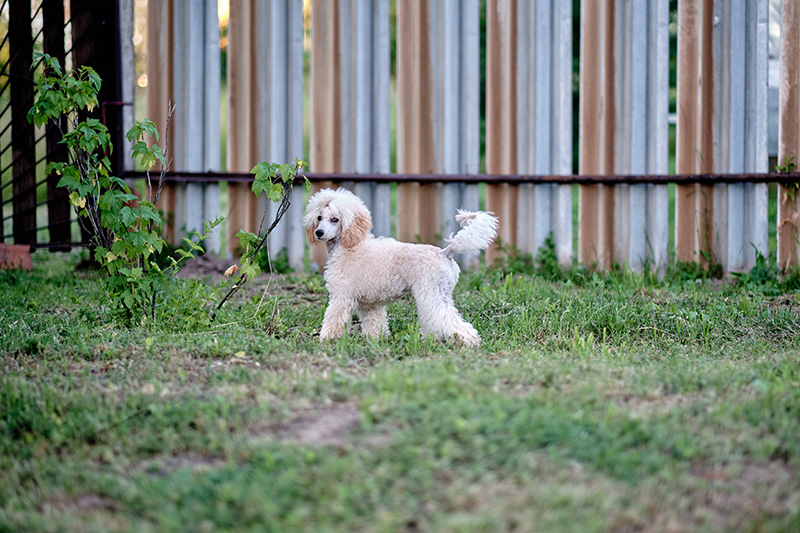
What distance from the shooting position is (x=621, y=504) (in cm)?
236

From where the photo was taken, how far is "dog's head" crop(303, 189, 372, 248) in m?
4.55

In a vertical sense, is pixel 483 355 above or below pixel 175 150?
below

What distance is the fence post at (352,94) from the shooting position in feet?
23.4

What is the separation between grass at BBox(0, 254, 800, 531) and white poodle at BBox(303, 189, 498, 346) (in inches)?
6.4

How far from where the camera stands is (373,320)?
4766mm

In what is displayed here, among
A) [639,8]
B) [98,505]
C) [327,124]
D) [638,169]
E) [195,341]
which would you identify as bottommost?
[98,505]

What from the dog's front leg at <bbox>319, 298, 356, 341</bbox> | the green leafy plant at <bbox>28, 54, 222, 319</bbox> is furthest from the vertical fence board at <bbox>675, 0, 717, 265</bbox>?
the green leafy plant at <bbox>28, 54, 222, 319</bbox>

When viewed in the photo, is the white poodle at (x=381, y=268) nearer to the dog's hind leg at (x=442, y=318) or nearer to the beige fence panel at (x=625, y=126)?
the dog's hind leg at (x=442, y=318)

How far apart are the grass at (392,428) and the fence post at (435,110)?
Answer: 2.50 m

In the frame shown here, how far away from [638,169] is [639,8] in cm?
141

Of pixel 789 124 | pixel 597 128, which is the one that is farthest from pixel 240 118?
pixel 789 124

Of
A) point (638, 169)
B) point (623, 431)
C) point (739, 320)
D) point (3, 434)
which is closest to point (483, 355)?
point (623, 431)

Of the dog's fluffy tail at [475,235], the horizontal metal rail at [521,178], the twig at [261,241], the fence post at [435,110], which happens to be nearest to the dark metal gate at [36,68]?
the horizontal metal rail at [521,178]

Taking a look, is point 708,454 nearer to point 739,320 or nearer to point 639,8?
point 739,320
